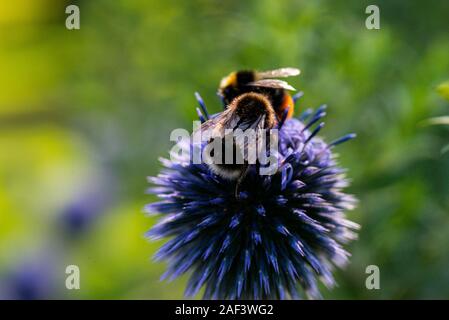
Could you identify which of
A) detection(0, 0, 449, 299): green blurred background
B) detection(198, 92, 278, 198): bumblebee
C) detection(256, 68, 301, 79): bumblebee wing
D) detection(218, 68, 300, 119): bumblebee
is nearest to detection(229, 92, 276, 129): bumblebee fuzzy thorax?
detection(198, 92, 278, 198): bumblebee

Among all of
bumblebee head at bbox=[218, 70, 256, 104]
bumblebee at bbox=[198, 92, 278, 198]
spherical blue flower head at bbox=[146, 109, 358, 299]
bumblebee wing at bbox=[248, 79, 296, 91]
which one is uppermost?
bumblebee head at bbox=[218, 70, 256, 104]

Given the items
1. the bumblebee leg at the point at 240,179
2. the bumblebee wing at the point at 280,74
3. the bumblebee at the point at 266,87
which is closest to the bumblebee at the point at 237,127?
the bumblebee leg at the point at 240,179


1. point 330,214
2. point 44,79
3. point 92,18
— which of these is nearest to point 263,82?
point 330,214

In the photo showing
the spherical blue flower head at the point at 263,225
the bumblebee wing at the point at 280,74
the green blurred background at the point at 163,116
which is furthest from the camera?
the green blurred background at the point at 163,116

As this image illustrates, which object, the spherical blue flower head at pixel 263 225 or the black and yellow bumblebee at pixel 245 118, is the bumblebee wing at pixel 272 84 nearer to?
the black and yellow bumblebee at pixel 245 118

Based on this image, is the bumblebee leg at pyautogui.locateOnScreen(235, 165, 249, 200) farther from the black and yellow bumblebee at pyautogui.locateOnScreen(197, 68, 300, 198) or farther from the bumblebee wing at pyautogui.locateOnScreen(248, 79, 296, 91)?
the bumblebee wing at pyautogui.locateOnScreen(248, 79, 296, 91)

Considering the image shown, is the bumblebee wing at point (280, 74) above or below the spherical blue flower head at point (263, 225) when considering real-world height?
above
